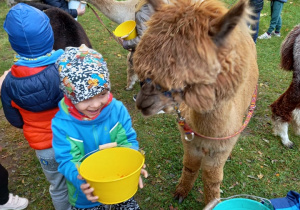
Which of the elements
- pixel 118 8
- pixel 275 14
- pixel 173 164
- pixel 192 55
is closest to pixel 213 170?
pixel 173 164

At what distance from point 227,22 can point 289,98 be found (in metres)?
2.49

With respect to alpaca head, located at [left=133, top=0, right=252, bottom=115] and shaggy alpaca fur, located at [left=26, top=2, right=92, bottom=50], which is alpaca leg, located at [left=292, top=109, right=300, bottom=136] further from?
shaggy alpaca fur, located at [left=26, top=2, right=92, bottom=50]

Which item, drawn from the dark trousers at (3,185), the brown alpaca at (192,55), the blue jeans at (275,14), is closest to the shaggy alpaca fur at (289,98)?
the brown alpaca at (192,55)

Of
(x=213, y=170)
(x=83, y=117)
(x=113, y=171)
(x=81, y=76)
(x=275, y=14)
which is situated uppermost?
(x=81, y=76)

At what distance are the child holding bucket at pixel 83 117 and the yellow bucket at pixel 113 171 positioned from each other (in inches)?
2.5

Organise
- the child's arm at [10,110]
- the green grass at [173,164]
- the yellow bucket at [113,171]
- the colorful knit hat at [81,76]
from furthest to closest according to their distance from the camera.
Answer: the green grass at [173,164]
the child's arm at [10,110]
the colorful knit hat at [81,76]
the yellow bucket at [113,171]

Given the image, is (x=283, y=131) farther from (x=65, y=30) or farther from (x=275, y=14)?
(x=275, y=14)

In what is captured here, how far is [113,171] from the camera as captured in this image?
165 centimetres

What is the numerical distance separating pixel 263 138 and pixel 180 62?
9.25ft

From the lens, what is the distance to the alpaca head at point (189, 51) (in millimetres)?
1188

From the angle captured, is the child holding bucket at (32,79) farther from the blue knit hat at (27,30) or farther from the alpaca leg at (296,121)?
the alpaca leg at (296,121)

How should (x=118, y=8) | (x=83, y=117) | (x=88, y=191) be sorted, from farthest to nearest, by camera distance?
(x=118, y=8) < (x=83, y=117) < (x=88, y=191)

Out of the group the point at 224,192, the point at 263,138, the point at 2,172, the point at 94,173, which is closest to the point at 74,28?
the point at 2,172

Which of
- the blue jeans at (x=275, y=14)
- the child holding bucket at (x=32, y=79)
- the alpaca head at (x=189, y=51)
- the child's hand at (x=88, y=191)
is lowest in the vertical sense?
the blue jeans at (x=275, y=14)
